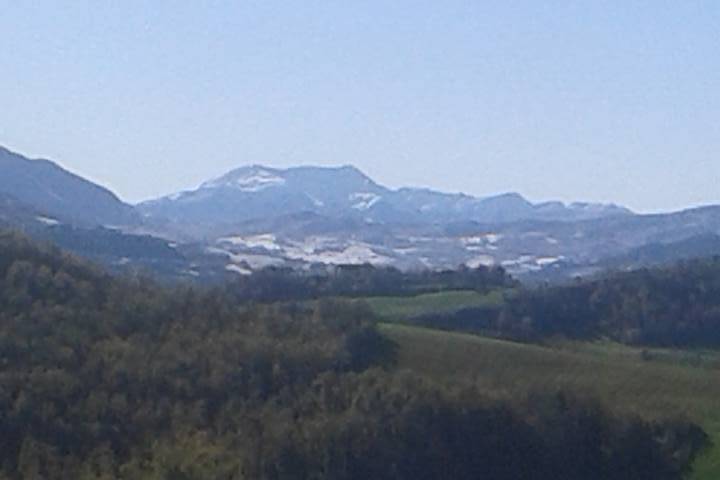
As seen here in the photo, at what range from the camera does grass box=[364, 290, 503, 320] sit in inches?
3812

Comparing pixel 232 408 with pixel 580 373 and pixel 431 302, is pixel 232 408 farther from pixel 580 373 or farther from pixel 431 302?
pixel 431 302

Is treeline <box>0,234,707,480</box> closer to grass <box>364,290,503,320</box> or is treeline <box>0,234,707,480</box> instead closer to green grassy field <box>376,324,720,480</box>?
green grassy field <box>376,324,720,480</box>

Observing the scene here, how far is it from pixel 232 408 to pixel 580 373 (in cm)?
2374

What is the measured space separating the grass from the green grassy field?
38.1 feet

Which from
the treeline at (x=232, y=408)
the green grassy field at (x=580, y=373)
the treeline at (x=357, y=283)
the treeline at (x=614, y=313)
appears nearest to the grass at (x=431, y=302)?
the treeline at (x=614, y=313)

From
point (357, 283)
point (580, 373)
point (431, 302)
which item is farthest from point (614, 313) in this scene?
point (580, 373)

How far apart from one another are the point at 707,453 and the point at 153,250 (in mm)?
122429

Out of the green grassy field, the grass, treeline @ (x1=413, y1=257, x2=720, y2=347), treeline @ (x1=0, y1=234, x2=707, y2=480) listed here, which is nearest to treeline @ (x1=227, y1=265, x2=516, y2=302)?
the grass

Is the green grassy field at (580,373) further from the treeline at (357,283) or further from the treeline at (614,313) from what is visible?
the treeline at (357,283)

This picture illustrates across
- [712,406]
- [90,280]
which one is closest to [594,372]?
[712,406]

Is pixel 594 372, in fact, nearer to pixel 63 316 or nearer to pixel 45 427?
pixel 63 316

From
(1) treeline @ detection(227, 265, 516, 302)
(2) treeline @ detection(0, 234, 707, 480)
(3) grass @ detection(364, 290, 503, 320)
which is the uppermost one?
(1) treeline @ detection(227, 265, 516, 302)

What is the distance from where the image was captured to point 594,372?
7831 cm

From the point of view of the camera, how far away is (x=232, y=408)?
59219 millimetres
